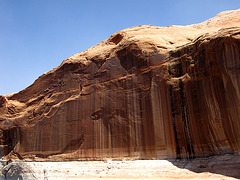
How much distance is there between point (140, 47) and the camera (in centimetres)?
1578

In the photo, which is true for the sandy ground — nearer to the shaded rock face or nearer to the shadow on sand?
the shadow on sand

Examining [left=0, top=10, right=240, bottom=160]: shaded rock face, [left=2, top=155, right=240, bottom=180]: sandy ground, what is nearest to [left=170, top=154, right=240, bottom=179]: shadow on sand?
[left=2, top=155, right=240, bottom=180]: sandy ground

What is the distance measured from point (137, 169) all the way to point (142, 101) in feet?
13.0

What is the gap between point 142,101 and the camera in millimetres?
14547

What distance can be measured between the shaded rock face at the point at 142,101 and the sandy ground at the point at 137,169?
23.7 inches

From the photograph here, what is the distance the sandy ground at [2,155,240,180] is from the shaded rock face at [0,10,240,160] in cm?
60

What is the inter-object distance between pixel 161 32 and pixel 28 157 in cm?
1482

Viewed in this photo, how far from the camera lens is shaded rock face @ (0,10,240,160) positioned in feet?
37.3

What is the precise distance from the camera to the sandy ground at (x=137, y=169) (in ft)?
32.8

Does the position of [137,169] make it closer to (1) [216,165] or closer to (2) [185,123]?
(2) [185,123]

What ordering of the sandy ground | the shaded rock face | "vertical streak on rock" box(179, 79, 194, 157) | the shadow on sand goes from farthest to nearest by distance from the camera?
"vertical streak on rock" box(179, 79, 194, 157)
the shaded rock face
the sandy ground
the shadow on sand

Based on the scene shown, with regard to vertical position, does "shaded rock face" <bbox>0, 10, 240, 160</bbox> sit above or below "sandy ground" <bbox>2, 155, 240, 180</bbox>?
above

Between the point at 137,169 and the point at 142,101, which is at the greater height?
the point at 142,101

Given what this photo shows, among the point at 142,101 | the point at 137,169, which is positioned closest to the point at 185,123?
the point at 142,101
